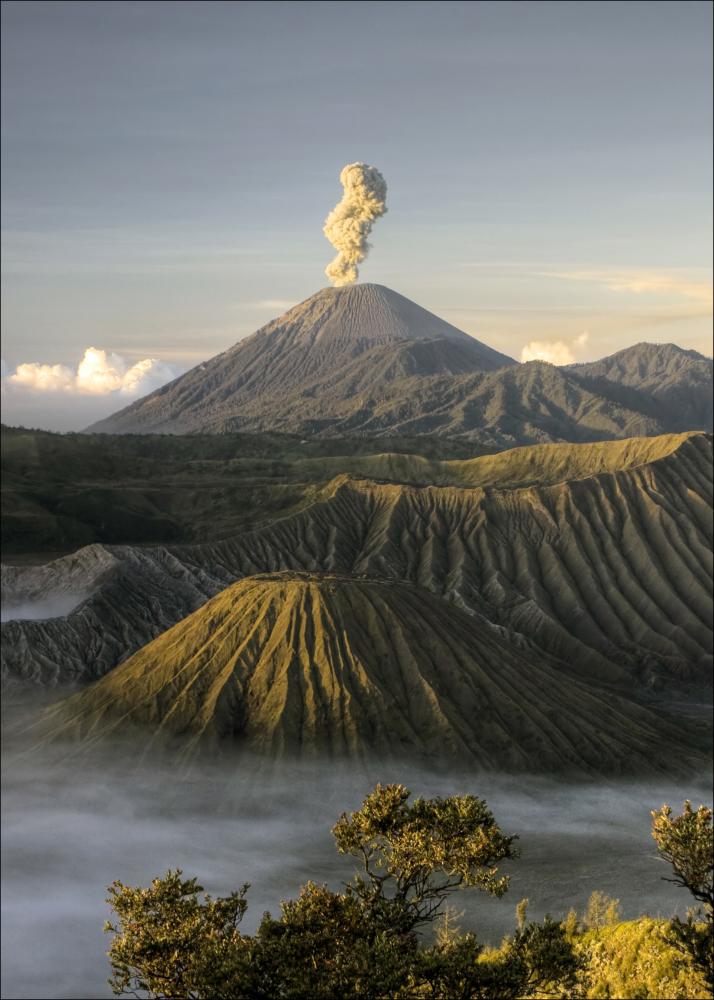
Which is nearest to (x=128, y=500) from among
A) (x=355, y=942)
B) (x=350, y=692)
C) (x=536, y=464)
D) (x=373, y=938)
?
(x=536, y=464)

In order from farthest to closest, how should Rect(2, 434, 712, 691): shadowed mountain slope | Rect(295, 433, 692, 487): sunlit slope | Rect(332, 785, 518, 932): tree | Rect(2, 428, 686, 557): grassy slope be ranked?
1. Rect(295, 433, 692, 487): sunlit slope
2. Rect(2, 428, 686, 557): grassy slope
3. Rect(2, 434, 712, 691): shadowed mountain slope
4. Rect(332, 785, 518, 932): tree

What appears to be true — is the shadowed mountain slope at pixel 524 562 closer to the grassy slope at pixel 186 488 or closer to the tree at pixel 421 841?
the grassy slope at pixel 186 488

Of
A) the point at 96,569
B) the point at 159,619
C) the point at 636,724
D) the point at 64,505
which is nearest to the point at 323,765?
the point at 636,724

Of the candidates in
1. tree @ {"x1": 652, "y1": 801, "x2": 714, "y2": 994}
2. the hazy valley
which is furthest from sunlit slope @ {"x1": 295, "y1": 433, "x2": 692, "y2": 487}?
tree @ {"x1": 652, "y1": 801, "x2": 714, "y2": 994}

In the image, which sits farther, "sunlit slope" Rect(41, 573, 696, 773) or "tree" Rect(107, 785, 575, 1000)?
"sunlit slope" Rect(41, 573, 696, 773)

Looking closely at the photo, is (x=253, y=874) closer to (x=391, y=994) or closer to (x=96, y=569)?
(x=391, y=994)

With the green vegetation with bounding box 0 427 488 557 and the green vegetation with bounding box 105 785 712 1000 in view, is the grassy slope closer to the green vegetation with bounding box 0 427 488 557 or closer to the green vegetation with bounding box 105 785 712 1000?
the green vegetation with bounding box 0 427 488 557
